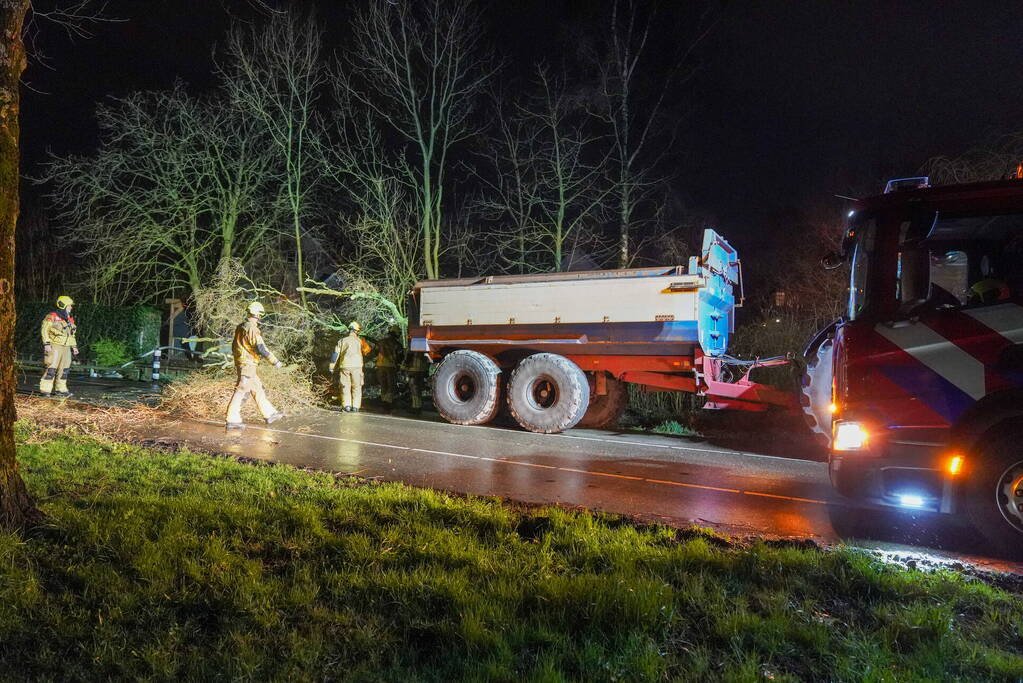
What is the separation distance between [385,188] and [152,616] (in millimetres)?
14480

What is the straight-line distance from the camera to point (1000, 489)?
4.44 m

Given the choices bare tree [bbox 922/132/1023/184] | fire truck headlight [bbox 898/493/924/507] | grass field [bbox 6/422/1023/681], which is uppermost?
bare tree [bbox 922/132/1023/184]

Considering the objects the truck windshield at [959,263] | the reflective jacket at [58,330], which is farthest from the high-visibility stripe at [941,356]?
the reflective jacket at [58,330]

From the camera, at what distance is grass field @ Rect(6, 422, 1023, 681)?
2.76 metres

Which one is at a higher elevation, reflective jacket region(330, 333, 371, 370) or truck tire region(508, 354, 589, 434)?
reflective jacket region(330, 333, 371, 370)

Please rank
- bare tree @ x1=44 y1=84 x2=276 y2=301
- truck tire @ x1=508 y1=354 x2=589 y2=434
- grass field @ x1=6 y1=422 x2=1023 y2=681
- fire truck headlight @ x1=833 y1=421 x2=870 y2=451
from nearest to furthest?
grass field @ x1=6 y1=422 x2=1023 y2=681 → fire truck headlight @ x1=833 y1=421 x2=870 y2=451 → truck tire @ x1=508 y1=354 x2=589 y2=434 → bare tree @ x1=44 y1=84 x2=276 y2=301

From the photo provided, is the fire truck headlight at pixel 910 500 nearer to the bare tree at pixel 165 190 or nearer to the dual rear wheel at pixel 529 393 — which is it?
the dual rear wheel at pixel 529 393

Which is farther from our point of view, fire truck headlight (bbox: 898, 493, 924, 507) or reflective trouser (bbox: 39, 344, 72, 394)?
reflective trouser (bbox: 39, 344, 72, 394)

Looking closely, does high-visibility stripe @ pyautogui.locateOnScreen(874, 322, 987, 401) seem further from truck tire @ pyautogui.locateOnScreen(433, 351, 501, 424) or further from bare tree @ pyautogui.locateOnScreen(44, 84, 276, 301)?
bare tree @ pyautogui.locateOnScreen(44, 84, 276, 301)

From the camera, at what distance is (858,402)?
4.81 metres

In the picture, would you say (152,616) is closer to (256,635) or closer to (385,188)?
(256,635)

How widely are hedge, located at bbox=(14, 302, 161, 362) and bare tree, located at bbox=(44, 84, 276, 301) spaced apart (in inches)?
81.9

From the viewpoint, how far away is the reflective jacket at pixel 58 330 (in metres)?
13.4

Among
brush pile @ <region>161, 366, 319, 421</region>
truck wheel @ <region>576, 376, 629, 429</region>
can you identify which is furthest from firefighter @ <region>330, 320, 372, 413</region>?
truck wheel @ <region>576, 376, 629, 429</region>
